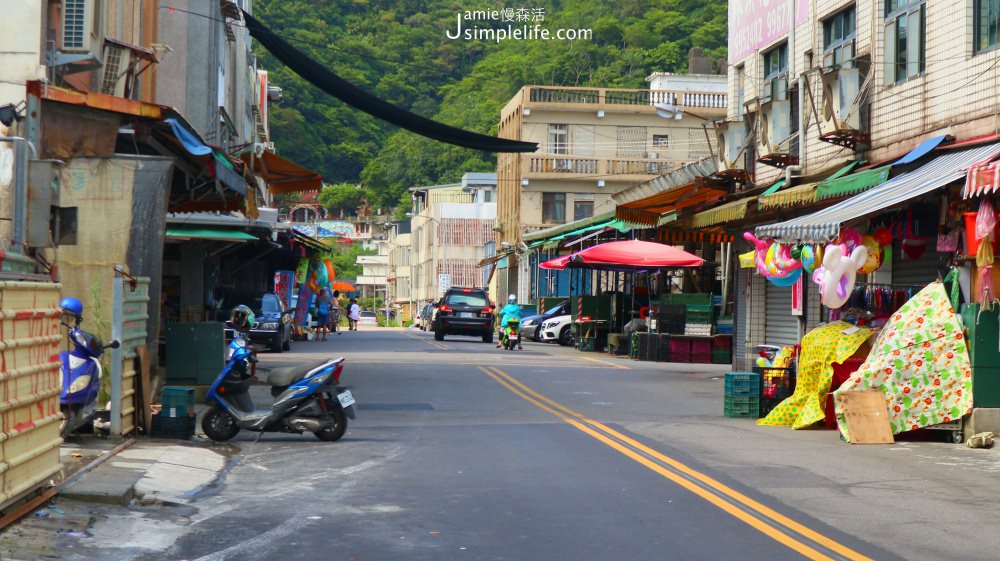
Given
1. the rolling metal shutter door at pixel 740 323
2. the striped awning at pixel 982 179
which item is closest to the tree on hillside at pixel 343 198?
the rolling metal shutter door at pixel 740 323

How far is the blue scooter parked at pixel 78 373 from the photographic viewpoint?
39.1 ft

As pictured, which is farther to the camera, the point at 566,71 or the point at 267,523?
the point at 566,71

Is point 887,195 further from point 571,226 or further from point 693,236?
point 571,226

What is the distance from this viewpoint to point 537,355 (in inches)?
1340

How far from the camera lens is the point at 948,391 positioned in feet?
47.9

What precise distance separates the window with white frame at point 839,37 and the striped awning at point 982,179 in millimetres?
7178

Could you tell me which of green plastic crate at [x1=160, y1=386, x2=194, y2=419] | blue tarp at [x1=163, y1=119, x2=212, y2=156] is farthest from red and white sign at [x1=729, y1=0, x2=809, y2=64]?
green plastic crate at [x1=160, y1=386, x2=194, y2=419]

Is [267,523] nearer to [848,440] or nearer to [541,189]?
[848,440]

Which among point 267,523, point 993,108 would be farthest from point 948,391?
point 267,523

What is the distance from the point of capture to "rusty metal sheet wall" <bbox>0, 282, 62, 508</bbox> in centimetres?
791

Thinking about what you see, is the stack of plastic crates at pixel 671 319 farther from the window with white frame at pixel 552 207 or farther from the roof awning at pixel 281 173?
the window with white frame at pixel 552 207

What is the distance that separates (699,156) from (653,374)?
44.4m

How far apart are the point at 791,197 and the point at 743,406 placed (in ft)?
13.8

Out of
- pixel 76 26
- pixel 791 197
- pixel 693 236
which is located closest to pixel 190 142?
pixel 76 26
